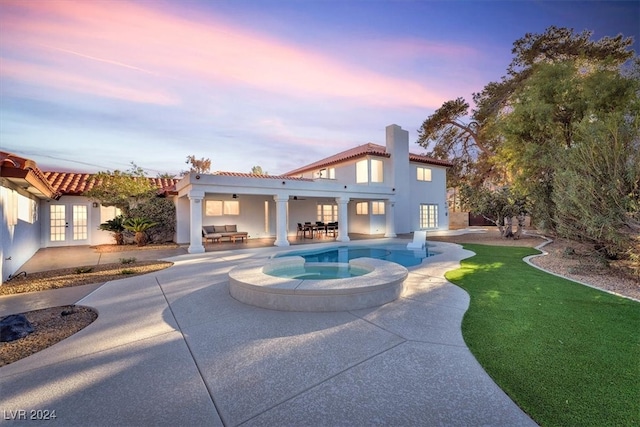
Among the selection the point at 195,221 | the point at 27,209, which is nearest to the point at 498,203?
the point at 195,221

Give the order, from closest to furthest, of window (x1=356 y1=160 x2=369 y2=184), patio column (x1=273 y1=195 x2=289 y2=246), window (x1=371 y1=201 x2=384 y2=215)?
1. patio column (x1=273 y1=195 x2=289 y2=246)
2. window (x1=356 y1=160 x2=369 y2=184)
3. window (x1=371 y1=201 x2=384 y2=215)

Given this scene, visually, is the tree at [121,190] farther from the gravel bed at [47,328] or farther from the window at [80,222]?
the gravel bed at [47,328]

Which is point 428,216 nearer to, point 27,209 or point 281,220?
point 281,220

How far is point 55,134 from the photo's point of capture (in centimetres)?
1441

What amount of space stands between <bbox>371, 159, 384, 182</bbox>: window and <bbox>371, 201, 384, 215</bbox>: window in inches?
72.9

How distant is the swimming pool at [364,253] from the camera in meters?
12.4

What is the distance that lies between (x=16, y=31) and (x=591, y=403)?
1290 cm

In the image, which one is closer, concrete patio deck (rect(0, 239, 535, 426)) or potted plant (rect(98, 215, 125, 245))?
concrete patio deck (rect(0, 239, 535, 426))

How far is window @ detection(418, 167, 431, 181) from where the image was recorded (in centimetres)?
2388

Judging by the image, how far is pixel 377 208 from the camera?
73.0ft

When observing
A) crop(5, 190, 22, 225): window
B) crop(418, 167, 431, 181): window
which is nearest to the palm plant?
crop(5, 190, 22, 225): window

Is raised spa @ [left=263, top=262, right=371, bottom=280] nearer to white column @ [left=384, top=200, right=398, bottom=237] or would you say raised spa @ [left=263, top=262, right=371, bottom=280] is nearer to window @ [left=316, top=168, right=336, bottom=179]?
white column @ [left=384, top=200, right=398, bottom=237]

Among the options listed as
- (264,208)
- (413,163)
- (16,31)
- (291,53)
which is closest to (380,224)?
(413,163)

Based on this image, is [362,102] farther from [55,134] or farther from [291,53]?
[55,134]
